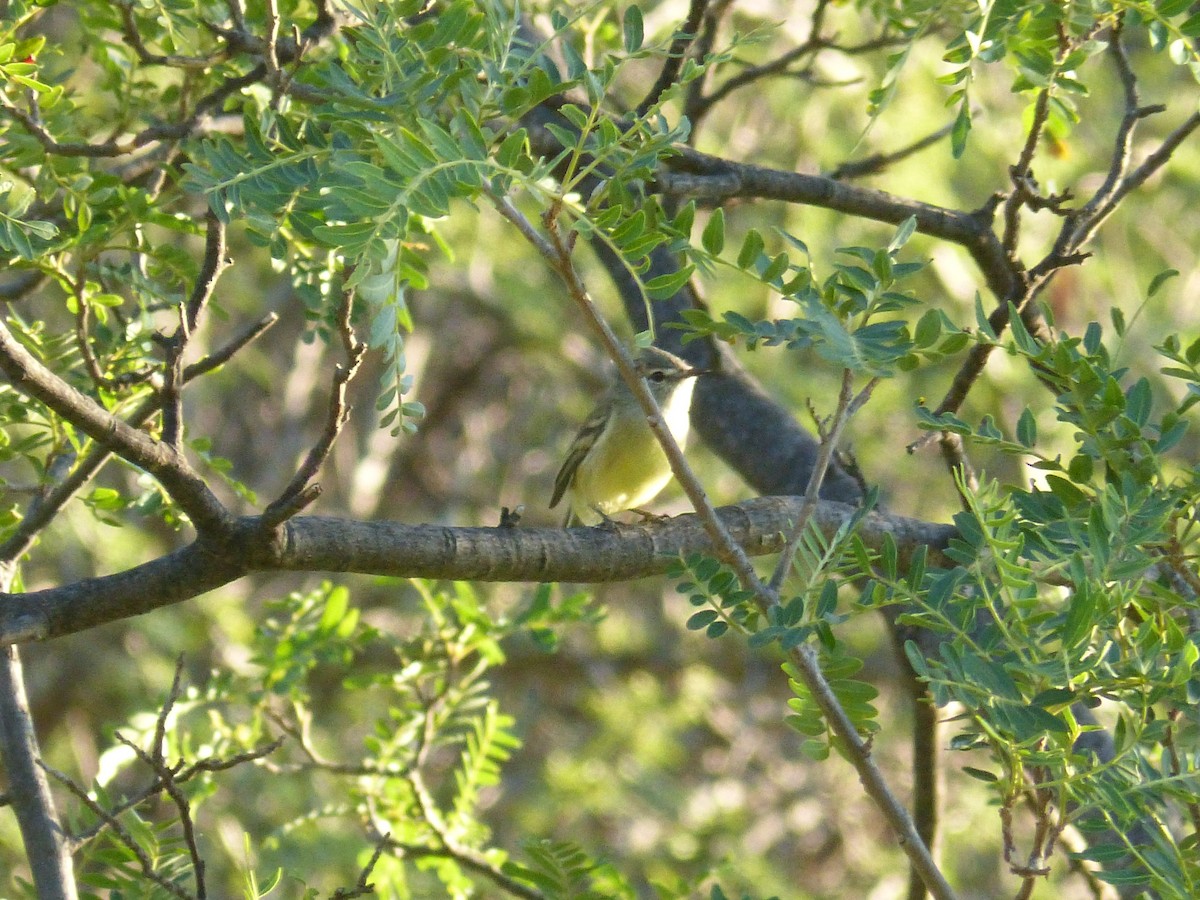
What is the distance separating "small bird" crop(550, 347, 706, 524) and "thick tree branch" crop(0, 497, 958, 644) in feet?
5.84

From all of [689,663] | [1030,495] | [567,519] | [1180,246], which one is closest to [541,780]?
[689,663]

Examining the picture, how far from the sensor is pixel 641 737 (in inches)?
359

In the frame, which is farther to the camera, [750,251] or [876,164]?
[876,164]

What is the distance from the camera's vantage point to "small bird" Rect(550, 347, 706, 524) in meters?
4.75

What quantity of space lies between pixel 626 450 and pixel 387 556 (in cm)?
269

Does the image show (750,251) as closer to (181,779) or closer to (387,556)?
(387,556)

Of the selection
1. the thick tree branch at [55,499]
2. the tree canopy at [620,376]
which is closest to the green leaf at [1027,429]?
the tree canopy at [620,376]

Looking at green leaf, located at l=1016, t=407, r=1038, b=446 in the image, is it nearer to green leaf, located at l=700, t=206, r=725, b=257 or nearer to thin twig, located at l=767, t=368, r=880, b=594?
thin twig, located at l=767, t=368, r=880, b=594

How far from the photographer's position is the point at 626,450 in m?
4.84

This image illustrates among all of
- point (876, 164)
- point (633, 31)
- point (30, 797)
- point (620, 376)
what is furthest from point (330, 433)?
point (876, 164)

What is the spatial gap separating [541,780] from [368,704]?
131 centimetres

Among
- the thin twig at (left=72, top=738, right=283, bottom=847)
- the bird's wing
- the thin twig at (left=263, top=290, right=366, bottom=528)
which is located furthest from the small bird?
the thin twig at (left=263, top=290, right=366, bottom=528)

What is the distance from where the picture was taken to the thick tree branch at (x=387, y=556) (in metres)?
2.01

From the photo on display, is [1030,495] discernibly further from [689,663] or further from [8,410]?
[689,663]
